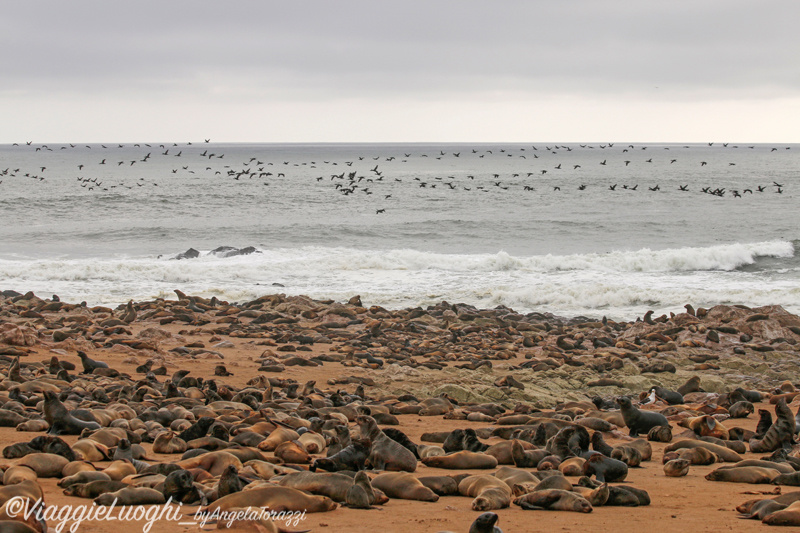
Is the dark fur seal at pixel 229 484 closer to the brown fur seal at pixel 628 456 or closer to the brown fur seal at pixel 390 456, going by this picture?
the brown fur seal at pixel 390 456

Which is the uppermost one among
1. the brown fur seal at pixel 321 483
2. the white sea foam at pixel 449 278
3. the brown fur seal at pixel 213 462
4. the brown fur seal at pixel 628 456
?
the brown fur seal at pixel 321 483

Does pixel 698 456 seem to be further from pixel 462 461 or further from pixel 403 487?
pixel 403 487

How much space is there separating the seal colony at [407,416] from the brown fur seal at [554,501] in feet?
0.04

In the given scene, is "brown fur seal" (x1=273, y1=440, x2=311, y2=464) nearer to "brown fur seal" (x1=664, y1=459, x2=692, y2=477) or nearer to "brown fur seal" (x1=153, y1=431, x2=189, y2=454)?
"brown fur seal" (x1=153, y1=431, x2=189, y2=454)

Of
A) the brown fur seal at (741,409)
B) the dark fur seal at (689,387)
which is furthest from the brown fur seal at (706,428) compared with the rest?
the dark fur seal at (689,387)

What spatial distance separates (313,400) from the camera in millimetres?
9758

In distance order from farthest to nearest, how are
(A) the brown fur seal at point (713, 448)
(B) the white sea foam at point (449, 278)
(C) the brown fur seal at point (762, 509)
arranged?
(B) the white sea foam at point (449, 278)
(A) the brown fur seal at point (713, 448)
(C) the brown fur seal at point (762, 509)

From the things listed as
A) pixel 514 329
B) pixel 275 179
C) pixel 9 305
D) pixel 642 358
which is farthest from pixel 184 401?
pixel 275 179

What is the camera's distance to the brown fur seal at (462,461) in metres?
6.86

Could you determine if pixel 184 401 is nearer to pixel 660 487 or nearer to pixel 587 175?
pixel 660 487

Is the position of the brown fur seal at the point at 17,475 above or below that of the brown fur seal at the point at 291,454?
above

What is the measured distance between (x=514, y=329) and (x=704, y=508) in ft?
41.2

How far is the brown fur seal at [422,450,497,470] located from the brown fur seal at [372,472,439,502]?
38.2 inches

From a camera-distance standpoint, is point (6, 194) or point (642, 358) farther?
point (6, 194)
